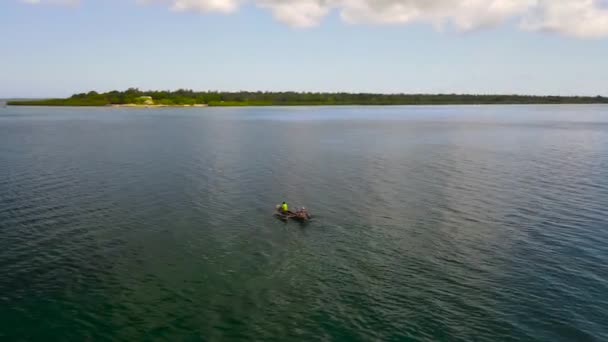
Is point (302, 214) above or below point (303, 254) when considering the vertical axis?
above

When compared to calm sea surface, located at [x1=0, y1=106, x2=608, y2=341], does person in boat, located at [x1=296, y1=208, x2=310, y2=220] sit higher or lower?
higher

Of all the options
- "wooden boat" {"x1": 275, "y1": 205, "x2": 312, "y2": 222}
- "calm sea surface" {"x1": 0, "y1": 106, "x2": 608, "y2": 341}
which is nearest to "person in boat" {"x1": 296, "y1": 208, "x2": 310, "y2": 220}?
"wooden boat" {"x1": 275, "y1": 205, "x2": 312, "y2": 222}

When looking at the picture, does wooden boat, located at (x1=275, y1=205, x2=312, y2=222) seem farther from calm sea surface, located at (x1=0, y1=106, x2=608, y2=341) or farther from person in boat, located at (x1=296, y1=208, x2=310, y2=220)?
calm sea surface, located at (x1=0, y1=106, x2=608, y2=341)

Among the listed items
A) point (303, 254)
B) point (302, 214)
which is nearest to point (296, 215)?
point (302, 214)

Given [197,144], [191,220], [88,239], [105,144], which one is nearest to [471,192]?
[191,220]

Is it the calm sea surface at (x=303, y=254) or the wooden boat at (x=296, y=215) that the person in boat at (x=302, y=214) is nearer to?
the wooden boat at (x=296, y=215)

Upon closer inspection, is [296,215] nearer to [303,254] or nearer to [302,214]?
[302,214]

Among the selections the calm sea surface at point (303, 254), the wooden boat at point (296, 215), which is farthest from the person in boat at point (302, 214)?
the calm sea surface at point (303, 254)

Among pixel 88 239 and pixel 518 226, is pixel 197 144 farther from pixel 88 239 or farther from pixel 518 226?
pixel 518 226
